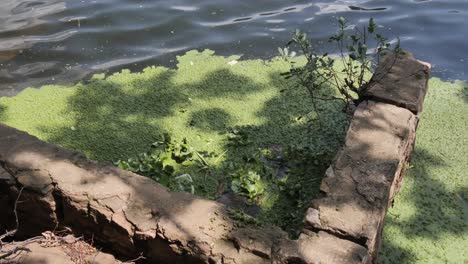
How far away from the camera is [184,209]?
214 centimetres

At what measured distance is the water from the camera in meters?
4.12

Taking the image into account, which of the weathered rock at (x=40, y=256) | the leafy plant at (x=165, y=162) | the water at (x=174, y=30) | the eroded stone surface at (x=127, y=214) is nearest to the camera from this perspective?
the eroded stone surface at (x=127, y=214)

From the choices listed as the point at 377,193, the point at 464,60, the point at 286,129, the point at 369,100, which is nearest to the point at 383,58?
the point at 369,100

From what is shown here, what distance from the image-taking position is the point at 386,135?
2506mm

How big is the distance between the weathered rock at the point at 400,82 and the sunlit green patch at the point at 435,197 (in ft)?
1.38

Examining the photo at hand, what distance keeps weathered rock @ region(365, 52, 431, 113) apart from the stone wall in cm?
18

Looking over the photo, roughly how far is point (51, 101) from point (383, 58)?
2160 mm

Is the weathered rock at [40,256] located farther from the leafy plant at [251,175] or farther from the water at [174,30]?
the water at [174,30]

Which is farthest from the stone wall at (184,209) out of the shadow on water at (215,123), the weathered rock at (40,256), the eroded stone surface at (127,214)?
the shadow on water at (215,123)

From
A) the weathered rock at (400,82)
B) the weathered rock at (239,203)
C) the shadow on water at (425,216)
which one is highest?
the weathered rock at (400,82)

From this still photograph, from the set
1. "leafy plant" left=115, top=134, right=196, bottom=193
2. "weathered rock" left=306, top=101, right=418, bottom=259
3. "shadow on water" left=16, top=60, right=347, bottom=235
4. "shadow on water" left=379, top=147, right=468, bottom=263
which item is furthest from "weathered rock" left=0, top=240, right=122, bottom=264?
"shadow on water" left=379, top=147, right=468, bottom=263

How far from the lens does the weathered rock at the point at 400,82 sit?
8.97ft

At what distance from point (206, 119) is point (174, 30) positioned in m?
1.45

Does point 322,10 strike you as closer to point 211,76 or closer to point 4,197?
point 211,76
